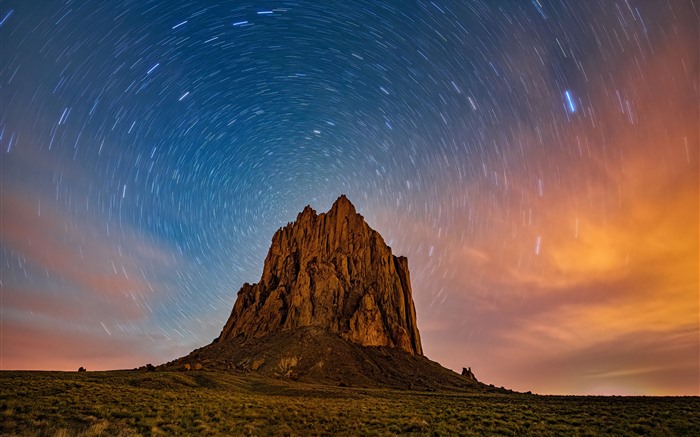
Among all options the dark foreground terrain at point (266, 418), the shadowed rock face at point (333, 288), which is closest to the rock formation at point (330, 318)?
the shadowed rock face at point (333, 288)

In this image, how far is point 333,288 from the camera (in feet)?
370

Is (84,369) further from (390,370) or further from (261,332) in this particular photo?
(390,370)

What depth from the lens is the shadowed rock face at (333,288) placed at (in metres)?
105

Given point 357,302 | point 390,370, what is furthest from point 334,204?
point 390,370

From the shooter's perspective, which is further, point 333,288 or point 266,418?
point 333,288

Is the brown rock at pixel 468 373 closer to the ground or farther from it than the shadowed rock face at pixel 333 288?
closer to the ground

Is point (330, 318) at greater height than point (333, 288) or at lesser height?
lesser

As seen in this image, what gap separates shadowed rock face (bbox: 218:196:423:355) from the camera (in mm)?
105062

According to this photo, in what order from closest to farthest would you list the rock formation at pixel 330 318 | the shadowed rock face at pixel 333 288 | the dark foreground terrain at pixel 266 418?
the dark foreground terrain at pixel 266 418, the rock formation at pixel 330 318, the shadowed rock face at pixel 333 288

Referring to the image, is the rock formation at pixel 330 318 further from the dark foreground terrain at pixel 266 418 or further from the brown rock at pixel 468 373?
the dark foreground terrain at pixel 266 418

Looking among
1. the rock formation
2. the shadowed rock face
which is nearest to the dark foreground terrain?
the rock formation

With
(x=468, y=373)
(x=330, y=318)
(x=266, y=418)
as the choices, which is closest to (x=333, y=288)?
(x=330, y=318)

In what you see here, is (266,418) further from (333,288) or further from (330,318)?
(333,288)

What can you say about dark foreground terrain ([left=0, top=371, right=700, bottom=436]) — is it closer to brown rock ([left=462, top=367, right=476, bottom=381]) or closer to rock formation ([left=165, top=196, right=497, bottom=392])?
rock formation ([left=165, top=196, right=497, bottom=392])
